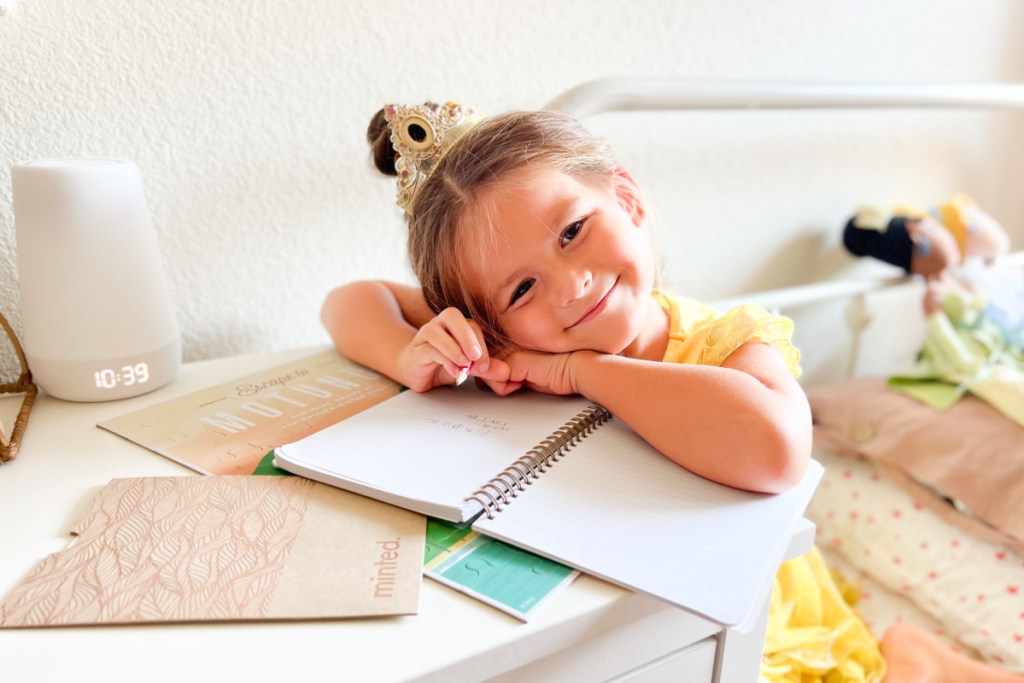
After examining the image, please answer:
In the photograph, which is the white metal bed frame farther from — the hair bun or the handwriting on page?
the handwriting on page

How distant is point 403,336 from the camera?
702 mm

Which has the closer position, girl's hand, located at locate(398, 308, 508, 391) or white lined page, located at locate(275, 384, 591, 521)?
white lined page, located at locate(275, 384, 591, 521)

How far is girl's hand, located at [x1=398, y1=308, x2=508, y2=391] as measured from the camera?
1.96 feet

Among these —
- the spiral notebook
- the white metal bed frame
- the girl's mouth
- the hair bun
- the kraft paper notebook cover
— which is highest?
the white metal bed frame

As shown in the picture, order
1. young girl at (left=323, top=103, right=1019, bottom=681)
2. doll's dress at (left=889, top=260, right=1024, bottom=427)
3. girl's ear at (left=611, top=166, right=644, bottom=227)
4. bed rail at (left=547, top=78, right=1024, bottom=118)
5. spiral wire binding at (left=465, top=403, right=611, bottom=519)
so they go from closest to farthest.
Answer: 1. spiral wire binding at (left=465, top=403, right=611, bottom=519)
2. young girl at (left=323, top=103, right=1019, bottom=681)
3. girl's ear at (left=611, top=166, right=644, bottom=227)
4. bed rail at (left=547, top=78, right=1024, bottom=118)
5. doll's dress at (left=889, top=260, right=1024, bottom=427)

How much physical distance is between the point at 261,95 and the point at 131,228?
238 mm

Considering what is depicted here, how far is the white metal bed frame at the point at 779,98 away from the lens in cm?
82

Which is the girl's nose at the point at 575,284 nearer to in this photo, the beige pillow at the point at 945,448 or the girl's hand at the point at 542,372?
the girl's hand at the point at 542,372

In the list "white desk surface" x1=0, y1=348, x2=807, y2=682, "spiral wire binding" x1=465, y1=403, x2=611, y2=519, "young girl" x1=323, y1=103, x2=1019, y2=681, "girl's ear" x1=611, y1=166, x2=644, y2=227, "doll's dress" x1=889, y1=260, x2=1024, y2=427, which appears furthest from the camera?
"doll's dress" x1=889, y1=260, x2=1024, y2=427

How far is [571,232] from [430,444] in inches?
A: 8.0

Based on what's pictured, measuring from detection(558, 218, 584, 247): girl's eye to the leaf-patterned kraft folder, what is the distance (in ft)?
0.83

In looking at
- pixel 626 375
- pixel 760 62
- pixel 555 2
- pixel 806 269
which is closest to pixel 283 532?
pixel 626 375

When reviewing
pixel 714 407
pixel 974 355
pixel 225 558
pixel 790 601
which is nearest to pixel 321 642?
pixel 225 558

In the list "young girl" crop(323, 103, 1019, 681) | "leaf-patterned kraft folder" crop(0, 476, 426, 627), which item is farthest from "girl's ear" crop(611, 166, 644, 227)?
"leaf-patterned kraft folder" crop(0, 476, 426, 627)
